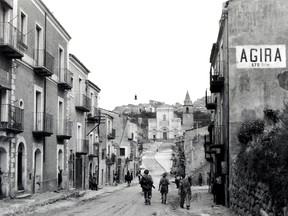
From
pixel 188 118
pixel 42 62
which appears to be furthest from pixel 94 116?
pixel 188 118

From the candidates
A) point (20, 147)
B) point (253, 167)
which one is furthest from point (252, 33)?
point (20, 147)

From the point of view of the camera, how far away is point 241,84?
19531mm

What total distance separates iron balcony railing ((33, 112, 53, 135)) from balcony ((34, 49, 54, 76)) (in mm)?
1987

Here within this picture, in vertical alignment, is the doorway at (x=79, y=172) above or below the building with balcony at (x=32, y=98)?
below

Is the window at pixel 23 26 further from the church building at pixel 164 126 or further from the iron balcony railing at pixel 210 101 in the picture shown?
the church building at pixel 164 126

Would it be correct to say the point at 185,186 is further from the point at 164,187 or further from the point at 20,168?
the point at 20,168

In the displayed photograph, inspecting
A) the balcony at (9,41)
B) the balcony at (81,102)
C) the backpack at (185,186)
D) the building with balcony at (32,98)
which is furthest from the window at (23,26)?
the balcony at (81,102)

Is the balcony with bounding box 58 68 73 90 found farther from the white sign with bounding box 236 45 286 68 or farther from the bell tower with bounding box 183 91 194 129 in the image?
the bell tower with bounding box 183 91 194 129

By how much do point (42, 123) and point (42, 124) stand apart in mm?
48

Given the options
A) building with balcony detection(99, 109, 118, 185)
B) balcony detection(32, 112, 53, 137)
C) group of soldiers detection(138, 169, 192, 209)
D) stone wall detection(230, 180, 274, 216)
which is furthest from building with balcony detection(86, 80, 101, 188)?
stone wall detection(230, 180, 274, 216)

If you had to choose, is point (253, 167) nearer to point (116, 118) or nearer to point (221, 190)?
point (221, 190)

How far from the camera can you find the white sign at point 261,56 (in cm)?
1948

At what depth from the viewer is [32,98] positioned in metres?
23.0

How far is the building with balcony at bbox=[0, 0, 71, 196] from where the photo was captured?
1912cm
